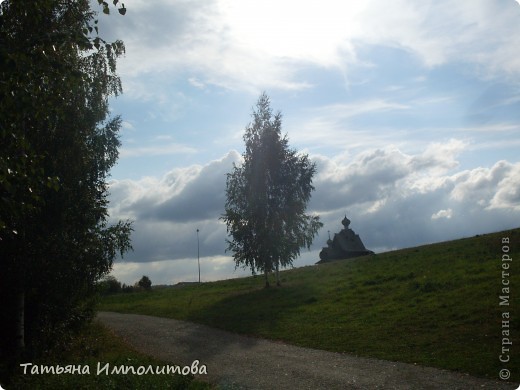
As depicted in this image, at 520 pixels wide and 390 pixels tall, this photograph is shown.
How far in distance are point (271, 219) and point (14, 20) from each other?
2780 centimetres

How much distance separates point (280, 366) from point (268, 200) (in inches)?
984

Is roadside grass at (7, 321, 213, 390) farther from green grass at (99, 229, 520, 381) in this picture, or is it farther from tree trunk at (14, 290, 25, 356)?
green grass at (99, 229, 520, 381)

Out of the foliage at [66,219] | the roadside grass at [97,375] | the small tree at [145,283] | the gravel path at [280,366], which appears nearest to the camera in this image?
the gravel path at [280,366]

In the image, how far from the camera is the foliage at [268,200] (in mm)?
39656

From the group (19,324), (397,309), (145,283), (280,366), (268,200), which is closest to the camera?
(280,366)

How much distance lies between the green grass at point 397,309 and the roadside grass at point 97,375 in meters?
6.40

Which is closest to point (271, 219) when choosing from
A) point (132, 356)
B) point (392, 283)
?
point (392, 283)

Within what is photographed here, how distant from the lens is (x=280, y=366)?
53.2 feet

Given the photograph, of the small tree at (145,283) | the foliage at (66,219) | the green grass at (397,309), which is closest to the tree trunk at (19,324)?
the foliage at (66,219)

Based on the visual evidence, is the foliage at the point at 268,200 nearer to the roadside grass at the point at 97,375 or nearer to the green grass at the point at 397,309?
the green grass at the point at 397,309

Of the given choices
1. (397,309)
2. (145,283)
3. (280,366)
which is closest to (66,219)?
(280,366)

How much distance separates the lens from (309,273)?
1747 inches

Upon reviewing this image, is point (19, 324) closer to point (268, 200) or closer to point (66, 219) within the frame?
point (66, 219)

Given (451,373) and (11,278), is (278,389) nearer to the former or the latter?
(451,373)
